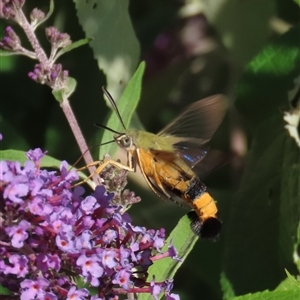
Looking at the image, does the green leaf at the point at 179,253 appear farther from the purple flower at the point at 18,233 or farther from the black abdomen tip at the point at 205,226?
the purple flower at the point at 18,233

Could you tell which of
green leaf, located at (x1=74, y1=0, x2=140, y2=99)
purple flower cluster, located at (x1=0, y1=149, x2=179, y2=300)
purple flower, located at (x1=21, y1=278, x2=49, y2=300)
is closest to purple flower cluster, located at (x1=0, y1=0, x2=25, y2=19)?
green leaf, located at (x1=74, y1=0, x2=140, y2=99)

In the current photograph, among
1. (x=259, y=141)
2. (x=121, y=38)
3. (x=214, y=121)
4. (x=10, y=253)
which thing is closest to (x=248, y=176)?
(x=259, y=141)

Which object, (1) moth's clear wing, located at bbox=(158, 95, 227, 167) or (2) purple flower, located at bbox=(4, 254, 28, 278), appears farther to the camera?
(1) moth's clear wing, located at bbox=(158, 95, 227, 167)

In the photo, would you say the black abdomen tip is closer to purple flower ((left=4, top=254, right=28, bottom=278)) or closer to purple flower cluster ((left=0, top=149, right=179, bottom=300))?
purple flower cluster ((left=0, top=149, right=179, bottom=300))

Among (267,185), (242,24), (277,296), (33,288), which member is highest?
(242,24)

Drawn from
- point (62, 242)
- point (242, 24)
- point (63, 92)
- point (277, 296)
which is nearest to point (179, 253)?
point (277, 296)

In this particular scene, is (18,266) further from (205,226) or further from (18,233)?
(205,226)
